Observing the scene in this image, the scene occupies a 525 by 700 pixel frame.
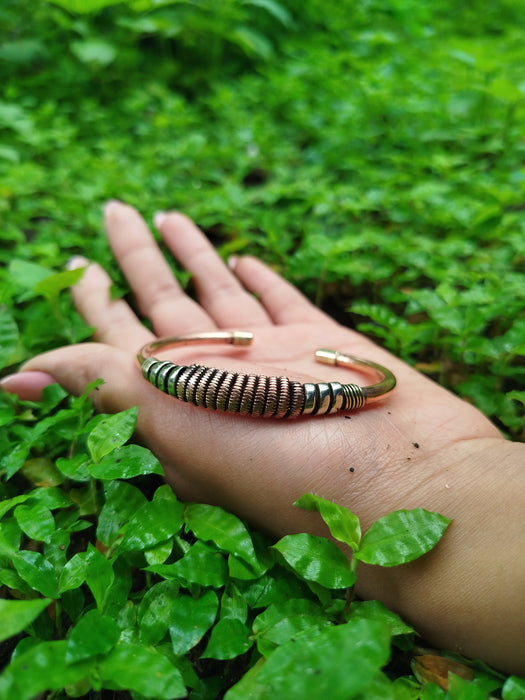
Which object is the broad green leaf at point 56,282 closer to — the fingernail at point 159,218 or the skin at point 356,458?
the skin at point 356,458

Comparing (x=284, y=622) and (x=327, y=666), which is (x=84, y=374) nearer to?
(x=284, y=622)

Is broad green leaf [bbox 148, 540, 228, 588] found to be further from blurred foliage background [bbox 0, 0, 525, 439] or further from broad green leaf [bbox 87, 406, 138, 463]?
blurred foliage background [bbox 0, 0, 525, 439]

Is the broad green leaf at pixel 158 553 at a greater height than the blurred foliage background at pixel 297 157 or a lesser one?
lesser

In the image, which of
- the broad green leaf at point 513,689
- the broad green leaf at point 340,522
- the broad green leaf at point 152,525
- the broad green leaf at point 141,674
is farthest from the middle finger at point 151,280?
the broad green leaf at point 513,689

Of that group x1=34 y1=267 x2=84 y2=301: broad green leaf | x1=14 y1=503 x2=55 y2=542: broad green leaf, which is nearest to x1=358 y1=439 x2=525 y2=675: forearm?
x1=14 y1=503 x2=55 y2=542: broad green leaf

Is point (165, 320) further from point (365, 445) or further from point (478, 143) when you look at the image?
point (478, 143)

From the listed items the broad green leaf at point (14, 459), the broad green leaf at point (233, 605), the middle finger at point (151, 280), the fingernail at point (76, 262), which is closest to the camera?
the broad green leaf at point (233, 605)
